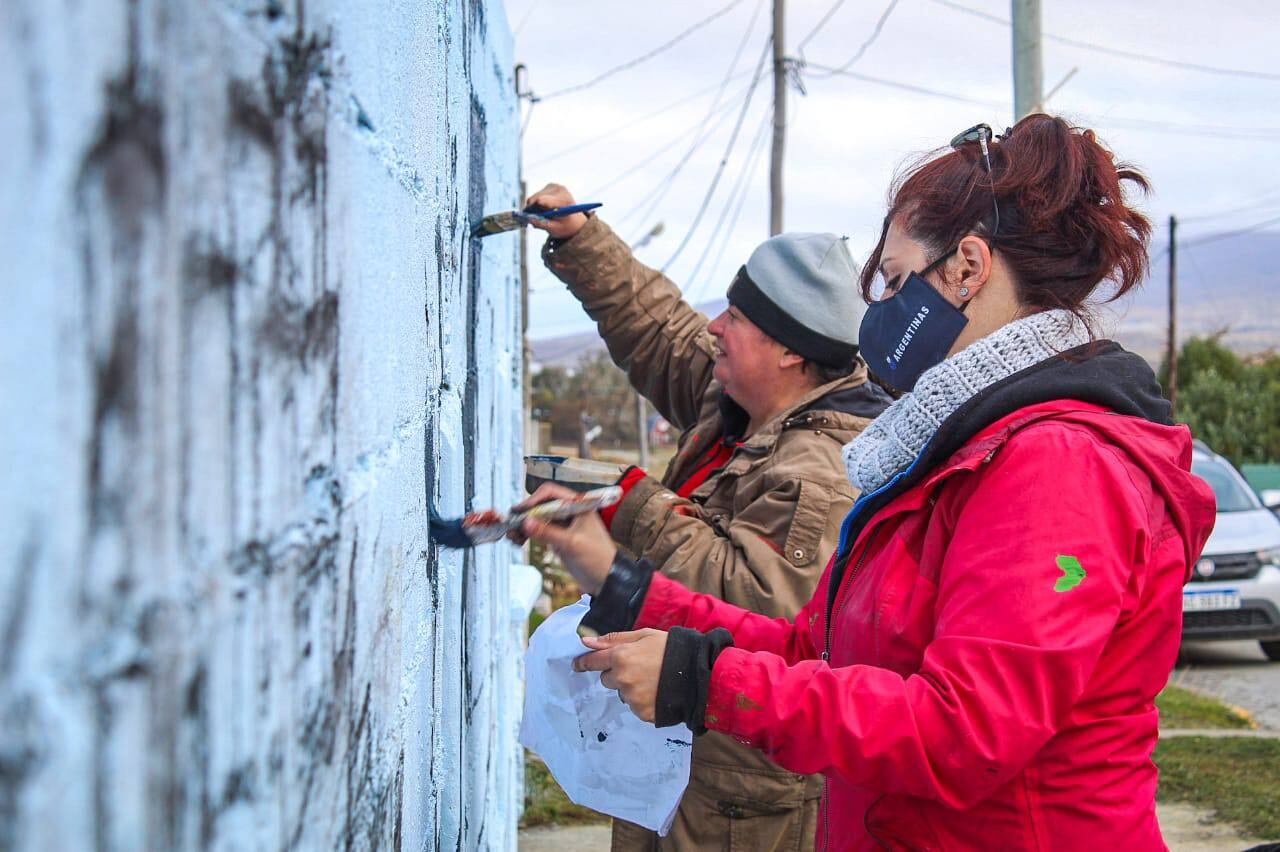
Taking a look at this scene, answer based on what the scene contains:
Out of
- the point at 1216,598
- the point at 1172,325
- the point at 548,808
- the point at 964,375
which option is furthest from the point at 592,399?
the point at 964,375

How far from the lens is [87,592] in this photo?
0.48 meters

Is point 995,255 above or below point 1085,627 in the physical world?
above

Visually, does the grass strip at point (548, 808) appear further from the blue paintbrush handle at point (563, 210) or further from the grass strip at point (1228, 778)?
the blue paintbrush handle at point (563, 210)

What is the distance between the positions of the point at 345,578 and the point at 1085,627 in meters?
0.92

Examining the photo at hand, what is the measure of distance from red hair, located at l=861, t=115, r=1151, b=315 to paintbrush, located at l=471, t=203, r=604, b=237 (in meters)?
0.94

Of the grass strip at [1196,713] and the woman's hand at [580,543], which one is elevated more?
the woman's hand at [580,543]

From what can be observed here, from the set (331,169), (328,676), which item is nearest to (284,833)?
(328,676)

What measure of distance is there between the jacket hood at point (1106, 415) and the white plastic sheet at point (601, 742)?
0.76 m

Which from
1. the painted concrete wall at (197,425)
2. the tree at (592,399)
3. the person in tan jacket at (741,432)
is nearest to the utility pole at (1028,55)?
the person in tan jacket at (741,432)

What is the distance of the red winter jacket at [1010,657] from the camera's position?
134cm

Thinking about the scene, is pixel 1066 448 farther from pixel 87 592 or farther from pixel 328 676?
pixel 87 592

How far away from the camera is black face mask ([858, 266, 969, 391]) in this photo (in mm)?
1759

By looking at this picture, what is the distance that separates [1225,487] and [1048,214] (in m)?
8.71

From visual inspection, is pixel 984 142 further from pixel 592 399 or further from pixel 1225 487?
pixel 592 399
